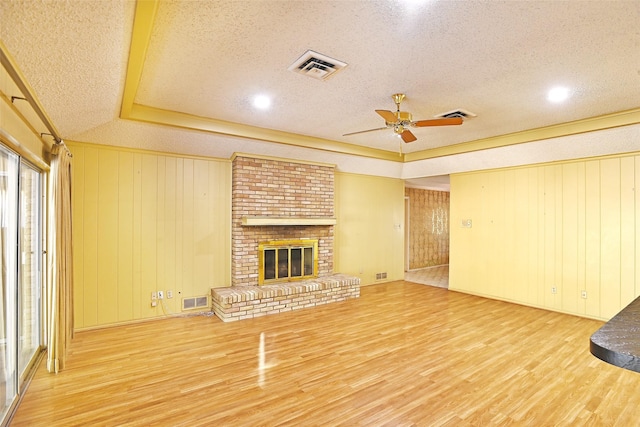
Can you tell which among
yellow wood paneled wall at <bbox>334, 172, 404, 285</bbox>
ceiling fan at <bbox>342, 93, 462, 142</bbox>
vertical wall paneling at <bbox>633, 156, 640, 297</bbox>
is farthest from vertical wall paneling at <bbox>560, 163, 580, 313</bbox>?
yellow wood paneled wall at <bbox>334, 172, 404, 285</bbox>

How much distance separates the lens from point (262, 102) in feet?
12.5

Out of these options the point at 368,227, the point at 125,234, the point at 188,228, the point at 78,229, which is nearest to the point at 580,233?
the point at 368,227

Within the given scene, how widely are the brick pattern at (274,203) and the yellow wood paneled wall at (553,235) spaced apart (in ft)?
8.82

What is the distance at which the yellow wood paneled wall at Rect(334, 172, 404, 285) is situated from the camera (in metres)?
6.68

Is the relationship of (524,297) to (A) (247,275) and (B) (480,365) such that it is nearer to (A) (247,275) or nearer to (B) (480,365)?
(B) (480,365)

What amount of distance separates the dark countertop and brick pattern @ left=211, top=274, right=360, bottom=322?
4.21 m

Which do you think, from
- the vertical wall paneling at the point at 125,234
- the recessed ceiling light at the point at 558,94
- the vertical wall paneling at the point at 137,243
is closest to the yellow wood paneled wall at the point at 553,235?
the recessed ceiling light at the point at 558,94

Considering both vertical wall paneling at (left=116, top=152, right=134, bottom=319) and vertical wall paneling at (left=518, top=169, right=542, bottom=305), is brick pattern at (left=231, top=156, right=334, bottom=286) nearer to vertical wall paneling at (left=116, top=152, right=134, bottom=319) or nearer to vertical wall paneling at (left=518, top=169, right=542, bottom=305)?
vertical wall paneling at (left=116, top=152, right=134, bottom=319)

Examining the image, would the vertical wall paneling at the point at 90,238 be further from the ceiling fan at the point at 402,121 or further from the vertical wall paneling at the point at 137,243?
the ceiling fan at the point at 402,121

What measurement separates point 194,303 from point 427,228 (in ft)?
22.2

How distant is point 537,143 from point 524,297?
2569 millimetres

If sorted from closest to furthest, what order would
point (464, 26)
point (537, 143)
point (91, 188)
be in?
point (464, 26)
point (91, 188)
point (537, 143)

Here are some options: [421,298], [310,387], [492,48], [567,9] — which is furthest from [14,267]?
[421,298]

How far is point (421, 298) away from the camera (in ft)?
19.5
